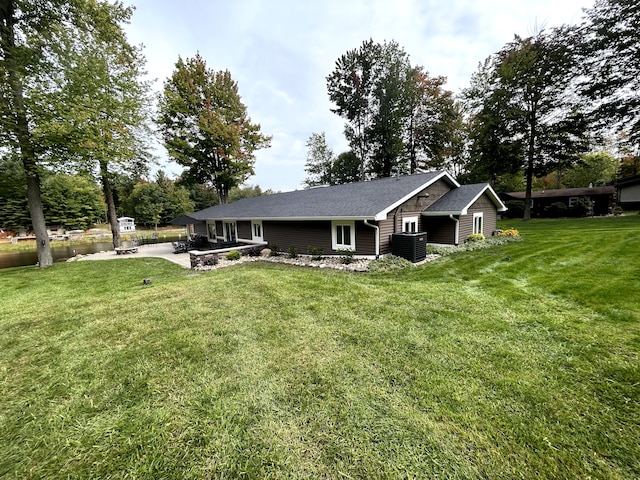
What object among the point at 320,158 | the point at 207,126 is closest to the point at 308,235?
the point at 207,126

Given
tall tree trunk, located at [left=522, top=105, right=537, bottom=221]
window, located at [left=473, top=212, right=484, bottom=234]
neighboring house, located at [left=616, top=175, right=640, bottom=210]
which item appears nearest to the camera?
window, located at [left=473, top=212, right=484, bottom=234]

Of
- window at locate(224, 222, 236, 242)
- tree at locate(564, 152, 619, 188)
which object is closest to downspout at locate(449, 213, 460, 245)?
window at locate(224, 222, 236, 242)

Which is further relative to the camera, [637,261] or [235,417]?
[637,261]

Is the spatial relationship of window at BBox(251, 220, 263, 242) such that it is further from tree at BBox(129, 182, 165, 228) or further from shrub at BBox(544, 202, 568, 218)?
tree at BBox(129, 182, 165, 228)

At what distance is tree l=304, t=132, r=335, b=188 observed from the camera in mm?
32500

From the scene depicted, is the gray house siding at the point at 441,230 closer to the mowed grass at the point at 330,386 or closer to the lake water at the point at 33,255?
the mowed grass at the point at 330,386

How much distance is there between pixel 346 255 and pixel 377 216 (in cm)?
212

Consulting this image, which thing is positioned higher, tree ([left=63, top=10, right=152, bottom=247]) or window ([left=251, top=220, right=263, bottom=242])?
tree ([left=63, top=10, right=152, bottom=247])

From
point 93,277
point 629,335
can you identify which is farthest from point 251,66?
point 629,335

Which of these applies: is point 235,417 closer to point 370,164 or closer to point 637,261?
point 637,261

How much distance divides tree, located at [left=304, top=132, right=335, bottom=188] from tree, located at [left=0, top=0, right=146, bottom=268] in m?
23.3

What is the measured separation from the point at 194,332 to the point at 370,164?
2612cm

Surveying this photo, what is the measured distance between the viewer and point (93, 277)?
9.38m

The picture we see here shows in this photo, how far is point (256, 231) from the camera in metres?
15.1
